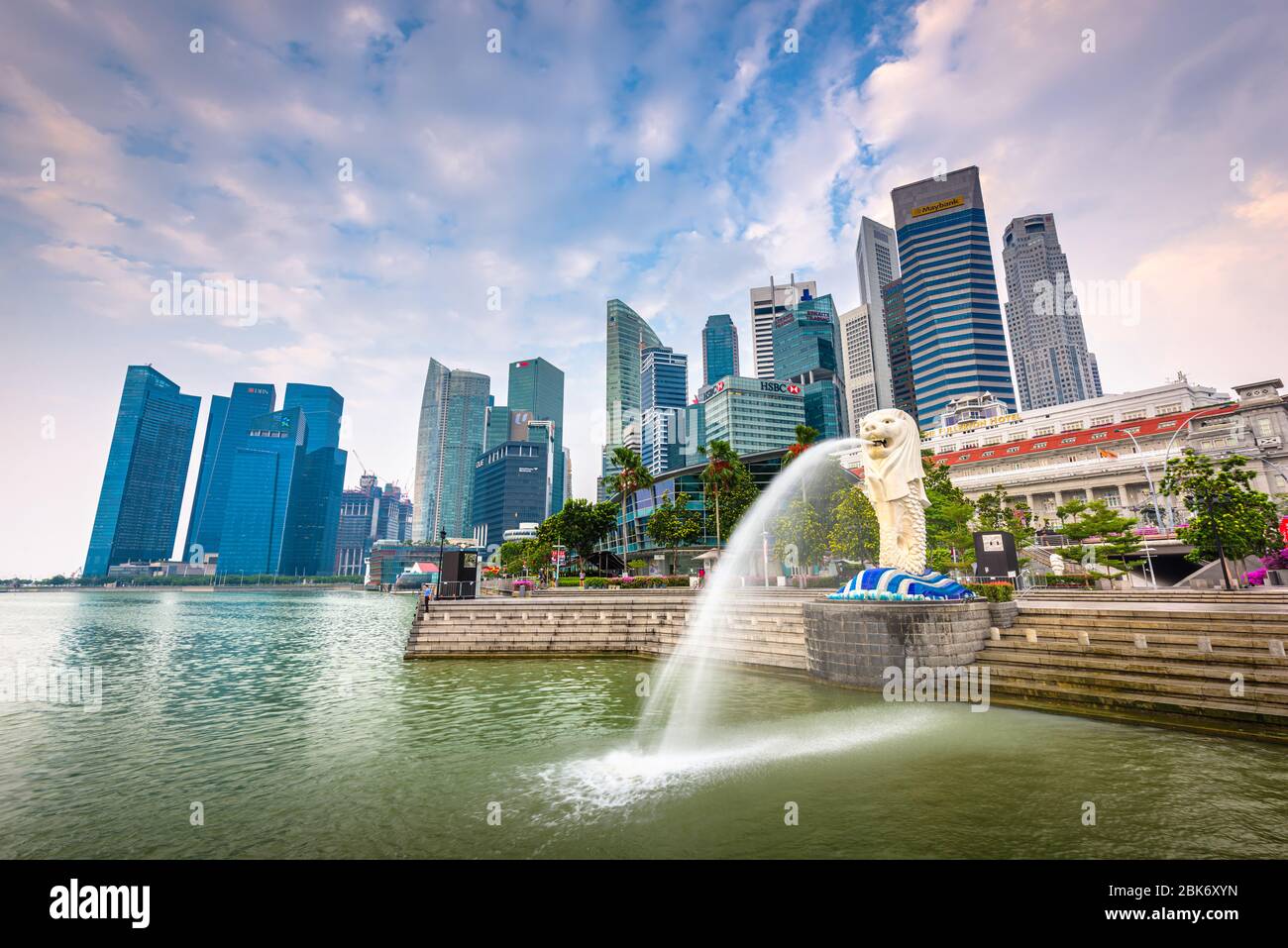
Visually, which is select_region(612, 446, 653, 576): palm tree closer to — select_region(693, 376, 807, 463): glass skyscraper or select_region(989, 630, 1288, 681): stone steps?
select_region(989, 630, 1288, 681): stone steps

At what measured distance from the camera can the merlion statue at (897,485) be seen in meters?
17.5

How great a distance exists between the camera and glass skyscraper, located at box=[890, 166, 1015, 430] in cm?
15062

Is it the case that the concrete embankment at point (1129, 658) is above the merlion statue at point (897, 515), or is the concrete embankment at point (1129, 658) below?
below

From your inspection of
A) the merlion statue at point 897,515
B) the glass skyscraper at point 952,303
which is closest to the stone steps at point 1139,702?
the merlion statue at point 897,515

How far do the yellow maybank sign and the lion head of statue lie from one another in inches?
7406

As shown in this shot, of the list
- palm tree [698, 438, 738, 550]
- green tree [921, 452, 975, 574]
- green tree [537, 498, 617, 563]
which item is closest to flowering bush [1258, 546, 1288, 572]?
green tree [921, 452, 975, 574]

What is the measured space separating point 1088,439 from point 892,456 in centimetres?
7904

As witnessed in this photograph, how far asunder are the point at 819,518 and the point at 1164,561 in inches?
1493

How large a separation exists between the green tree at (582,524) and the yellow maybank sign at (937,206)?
15907 cm

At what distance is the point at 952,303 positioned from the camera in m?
156

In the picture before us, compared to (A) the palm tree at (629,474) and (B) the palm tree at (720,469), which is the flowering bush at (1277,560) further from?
(A) the palm tree at (629,474)

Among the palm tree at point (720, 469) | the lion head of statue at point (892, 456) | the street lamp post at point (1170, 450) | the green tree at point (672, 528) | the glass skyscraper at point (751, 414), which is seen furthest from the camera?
the glass skyscraper at point (751, 414)

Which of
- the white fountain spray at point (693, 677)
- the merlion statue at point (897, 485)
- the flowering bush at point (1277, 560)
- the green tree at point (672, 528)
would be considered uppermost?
the green tree at point (672, 528)
